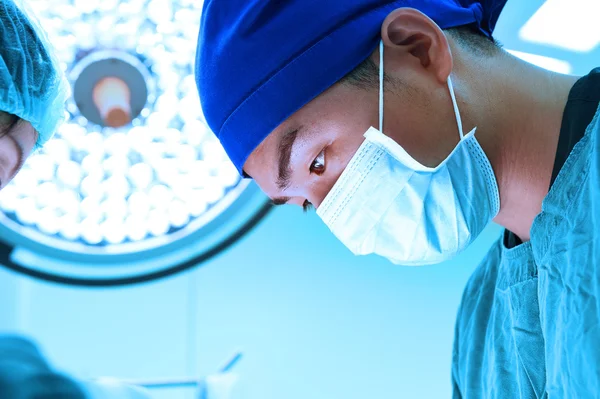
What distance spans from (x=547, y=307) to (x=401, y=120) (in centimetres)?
38

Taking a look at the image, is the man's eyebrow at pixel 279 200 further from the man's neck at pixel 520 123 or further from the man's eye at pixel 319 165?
the man's neck at pixel 520 123

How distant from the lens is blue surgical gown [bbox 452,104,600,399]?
806 millimetres

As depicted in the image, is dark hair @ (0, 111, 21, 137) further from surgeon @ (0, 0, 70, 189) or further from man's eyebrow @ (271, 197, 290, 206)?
man's eyebrow @ (271, 197, 290, 206)

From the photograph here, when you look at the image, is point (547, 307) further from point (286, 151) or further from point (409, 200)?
point (286, 151)

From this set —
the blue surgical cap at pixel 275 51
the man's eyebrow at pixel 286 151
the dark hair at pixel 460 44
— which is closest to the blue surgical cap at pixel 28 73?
the blue surgical cap at pixel 275 51

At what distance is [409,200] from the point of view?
3.38 ft

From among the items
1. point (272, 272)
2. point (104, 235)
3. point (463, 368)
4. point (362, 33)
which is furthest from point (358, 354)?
point (362, 33)

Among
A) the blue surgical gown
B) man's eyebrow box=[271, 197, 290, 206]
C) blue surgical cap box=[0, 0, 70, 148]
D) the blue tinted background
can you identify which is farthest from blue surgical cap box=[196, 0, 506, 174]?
the blue tinted background

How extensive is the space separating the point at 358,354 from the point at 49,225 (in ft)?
3.23

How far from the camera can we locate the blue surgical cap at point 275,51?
1.02m

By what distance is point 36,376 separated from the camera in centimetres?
41

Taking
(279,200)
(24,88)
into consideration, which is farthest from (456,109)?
(24,88)

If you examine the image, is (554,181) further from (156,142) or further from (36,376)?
(36,376)

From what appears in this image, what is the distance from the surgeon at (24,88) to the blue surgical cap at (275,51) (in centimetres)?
26
